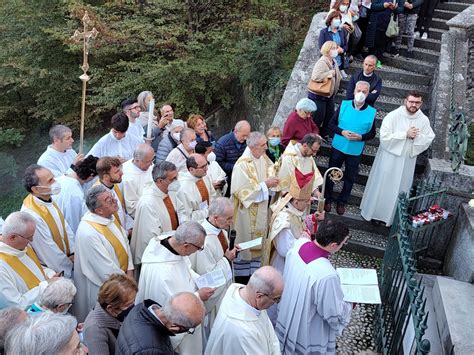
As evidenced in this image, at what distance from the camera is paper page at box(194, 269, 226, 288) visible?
149 inches

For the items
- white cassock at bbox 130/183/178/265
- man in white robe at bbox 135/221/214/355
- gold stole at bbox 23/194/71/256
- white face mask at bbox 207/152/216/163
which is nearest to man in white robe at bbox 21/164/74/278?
gold stole at bbox 23/194/71/256

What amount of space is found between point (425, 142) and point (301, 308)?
11.2 feet

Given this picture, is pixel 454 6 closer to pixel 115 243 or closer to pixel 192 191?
pixel 192 191

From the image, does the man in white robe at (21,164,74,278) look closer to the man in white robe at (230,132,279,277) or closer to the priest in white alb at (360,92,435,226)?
the man in white robe at (230,132,279,277)

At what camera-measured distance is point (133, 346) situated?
270cm

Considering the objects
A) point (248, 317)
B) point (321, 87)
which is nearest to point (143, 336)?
point (248, 317)

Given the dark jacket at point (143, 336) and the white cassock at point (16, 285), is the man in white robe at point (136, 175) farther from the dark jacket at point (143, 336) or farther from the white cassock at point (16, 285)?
the dark jacket at point (143, 336)

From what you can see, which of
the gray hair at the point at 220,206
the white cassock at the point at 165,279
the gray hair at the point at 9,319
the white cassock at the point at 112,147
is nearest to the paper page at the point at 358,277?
the gray hair at the point at 220,206

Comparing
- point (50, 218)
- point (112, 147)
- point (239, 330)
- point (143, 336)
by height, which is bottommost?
point (112, 147)

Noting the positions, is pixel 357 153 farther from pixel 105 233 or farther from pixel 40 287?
pixel 40 287

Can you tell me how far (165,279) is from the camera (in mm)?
3508

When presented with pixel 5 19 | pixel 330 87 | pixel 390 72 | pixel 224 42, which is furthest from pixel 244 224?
pixel 5 19

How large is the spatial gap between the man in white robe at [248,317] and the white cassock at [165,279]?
0.42 meters

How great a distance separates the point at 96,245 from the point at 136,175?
1314 mm
